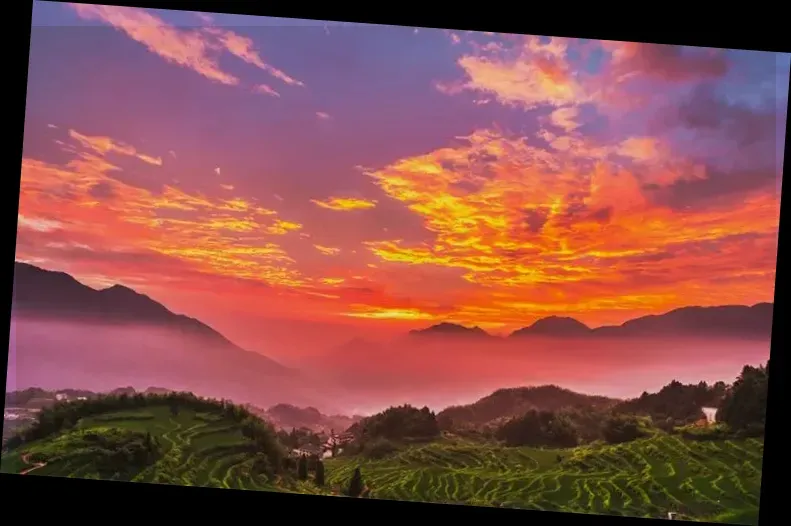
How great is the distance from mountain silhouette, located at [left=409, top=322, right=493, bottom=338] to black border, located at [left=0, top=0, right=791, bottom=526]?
1.99 feet

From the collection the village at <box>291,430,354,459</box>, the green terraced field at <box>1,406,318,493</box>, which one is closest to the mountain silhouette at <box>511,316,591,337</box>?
the village at <box>291,430,354,459</box>

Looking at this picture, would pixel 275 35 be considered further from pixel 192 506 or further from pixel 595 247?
pixel 192 506

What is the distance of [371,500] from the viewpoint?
1.78 m

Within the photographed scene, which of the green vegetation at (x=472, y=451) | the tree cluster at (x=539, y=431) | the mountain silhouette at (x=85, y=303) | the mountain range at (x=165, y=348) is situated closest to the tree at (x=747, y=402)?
the green vegetation at (x=472, y=451)

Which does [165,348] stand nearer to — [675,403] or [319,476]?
[319,476]

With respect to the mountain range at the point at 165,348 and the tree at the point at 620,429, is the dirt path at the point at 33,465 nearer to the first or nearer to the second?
the mountain range at the point at 165,348

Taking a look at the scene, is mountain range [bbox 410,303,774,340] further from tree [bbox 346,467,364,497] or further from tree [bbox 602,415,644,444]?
tree [bbox 346,467,364,497]

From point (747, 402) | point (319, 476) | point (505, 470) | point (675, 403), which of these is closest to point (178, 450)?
point (319, 476)

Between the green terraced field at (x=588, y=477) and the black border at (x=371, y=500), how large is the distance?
0.04 metres

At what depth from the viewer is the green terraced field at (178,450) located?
1.81 meters

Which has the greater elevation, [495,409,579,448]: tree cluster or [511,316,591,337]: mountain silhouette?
[511,316,591,337]: mountain silhouette

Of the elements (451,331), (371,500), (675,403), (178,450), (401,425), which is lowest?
(371,500)

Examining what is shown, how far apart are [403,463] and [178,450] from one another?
834 millimetres

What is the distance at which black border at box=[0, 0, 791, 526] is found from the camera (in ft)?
5.40
